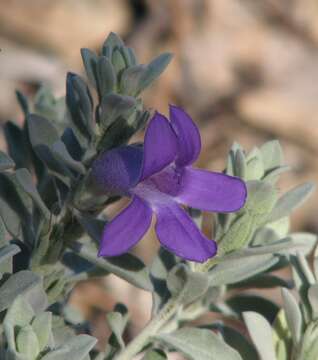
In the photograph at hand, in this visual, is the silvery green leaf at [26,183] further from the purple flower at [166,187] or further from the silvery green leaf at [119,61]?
the silvery green leaf at [119,61]

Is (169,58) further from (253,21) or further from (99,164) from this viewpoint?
(253,21)

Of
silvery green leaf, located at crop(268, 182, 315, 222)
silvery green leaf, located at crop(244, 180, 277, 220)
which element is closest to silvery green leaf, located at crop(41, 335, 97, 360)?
silvery green leaf, located at crop(244, 180, 277, 220)

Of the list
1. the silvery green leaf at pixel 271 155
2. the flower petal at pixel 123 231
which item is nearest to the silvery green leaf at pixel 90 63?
the flower petal at pixel 123 231

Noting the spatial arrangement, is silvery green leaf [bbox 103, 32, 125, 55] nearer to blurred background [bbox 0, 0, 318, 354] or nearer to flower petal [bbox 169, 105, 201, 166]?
flower petal [bbox 169, 105, 201, 166]

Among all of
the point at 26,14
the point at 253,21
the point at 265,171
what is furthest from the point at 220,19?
the point at 265,171

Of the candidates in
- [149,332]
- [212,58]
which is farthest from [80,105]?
[212,58]
